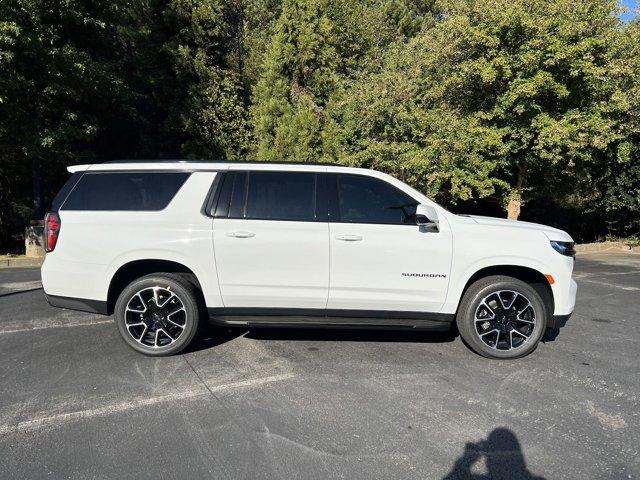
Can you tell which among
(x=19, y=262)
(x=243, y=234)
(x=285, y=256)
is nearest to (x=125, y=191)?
(x=243, y=234)

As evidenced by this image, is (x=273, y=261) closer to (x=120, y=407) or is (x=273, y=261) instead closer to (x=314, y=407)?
(x=314, y=407)

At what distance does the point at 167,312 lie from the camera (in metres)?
4.52

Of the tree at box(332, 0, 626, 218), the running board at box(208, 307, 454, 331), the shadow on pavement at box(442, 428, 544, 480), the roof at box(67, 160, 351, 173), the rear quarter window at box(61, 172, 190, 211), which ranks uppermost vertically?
the tree at box(332, 0, 626, 218)

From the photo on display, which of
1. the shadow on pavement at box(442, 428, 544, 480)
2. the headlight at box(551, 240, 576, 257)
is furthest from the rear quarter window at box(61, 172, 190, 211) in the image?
the headlight at box(551, 240, 576, 257)

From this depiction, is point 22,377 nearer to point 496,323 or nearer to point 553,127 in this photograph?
point 496,323

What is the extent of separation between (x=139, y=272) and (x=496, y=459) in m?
3.64

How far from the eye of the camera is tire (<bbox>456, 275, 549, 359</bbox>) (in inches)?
175

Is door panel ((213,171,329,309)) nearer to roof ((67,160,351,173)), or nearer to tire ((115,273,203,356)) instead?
roof ((67,160,351,173))

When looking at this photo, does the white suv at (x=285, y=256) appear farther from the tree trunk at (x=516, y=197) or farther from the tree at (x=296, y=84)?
the tree at (x=296, y=84)

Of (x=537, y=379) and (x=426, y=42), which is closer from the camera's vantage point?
(x=537, y=379)

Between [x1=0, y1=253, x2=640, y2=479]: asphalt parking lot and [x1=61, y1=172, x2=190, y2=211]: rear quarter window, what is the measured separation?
1497 mm

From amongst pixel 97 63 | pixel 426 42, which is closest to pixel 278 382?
pixel 97 63

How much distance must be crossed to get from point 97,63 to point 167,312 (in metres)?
9.07

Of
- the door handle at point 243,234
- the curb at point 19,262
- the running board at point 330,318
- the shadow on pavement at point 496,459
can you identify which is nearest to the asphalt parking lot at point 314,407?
the shadow on pavement at point 496,459
